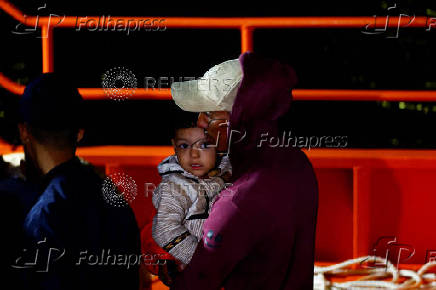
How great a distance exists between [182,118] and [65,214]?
0.91 meters

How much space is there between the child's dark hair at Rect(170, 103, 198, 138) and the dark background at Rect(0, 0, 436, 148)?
12.8ft

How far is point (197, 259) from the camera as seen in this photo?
1727 mm

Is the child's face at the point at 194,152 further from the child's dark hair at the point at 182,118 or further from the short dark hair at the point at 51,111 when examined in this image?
the short dark hair at the point at 51,111

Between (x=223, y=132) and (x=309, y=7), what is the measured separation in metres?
6.19

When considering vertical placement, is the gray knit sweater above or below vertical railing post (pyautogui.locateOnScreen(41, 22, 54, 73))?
below

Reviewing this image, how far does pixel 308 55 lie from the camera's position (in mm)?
7473

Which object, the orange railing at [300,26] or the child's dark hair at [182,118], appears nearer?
the child's dark hair at [182,118]

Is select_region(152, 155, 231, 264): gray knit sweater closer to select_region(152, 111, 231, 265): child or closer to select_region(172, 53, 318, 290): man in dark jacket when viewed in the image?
select_region(152, 111, 231, 265): child

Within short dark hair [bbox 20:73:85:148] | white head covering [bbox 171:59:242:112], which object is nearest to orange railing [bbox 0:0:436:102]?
white head covering [bbox 171:59:242:112]

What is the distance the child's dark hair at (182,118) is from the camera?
244cm

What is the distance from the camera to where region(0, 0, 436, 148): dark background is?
268 inches

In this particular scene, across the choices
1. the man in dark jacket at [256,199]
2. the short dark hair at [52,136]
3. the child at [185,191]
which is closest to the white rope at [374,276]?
the child at [185,191]

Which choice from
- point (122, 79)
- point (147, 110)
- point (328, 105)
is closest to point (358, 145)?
point (328, 105)

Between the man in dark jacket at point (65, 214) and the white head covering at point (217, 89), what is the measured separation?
0.40m
